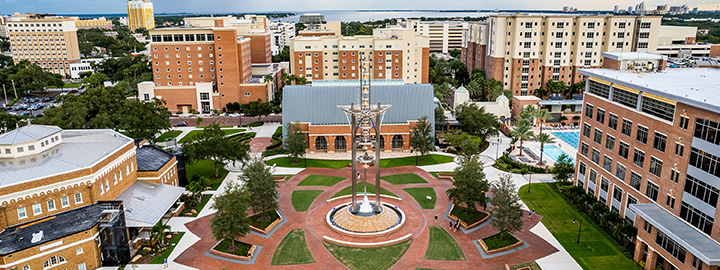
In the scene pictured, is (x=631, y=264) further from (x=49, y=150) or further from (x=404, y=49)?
(x=404, y=49)

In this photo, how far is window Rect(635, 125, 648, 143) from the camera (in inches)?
1714

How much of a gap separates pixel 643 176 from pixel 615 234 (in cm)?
609

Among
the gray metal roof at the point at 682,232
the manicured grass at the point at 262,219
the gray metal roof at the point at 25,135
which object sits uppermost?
the gray metal roof at the point at 25,135

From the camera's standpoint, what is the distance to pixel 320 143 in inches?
2968

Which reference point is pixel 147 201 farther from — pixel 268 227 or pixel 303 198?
pixel 303 198

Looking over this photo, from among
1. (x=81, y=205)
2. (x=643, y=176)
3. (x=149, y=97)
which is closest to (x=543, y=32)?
(x=643, y=176)

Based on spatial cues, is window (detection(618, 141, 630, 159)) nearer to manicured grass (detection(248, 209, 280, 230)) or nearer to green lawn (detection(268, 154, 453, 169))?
green lawn (detection(268, 154, 453, 169))

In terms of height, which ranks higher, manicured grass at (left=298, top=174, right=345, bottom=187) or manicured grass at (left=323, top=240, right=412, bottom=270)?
manicured grass at (left=298, top=174, right=345, bottom=187)

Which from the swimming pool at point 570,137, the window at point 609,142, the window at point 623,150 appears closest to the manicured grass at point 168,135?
the window at point 609,142

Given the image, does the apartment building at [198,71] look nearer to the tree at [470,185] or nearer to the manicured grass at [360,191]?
the manicured grass at [360,191]

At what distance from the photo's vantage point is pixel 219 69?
106 meters

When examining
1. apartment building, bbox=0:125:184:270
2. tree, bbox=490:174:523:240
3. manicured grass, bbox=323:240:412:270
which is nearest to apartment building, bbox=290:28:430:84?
apartment building, bbox=0:125:184:270

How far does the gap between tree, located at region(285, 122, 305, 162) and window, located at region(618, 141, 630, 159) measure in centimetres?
4087

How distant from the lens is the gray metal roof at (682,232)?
3341 centimetres
